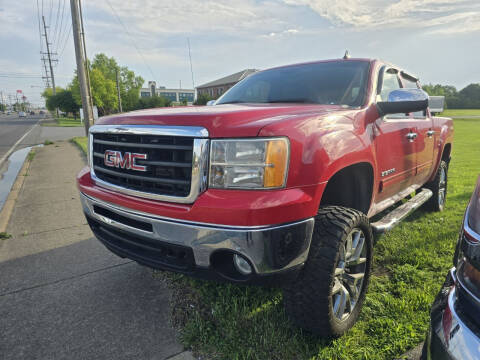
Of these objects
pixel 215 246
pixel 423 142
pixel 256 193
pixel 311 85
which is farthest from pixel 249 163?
pixel 423 142

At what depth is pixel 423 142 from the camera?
3.56 meters

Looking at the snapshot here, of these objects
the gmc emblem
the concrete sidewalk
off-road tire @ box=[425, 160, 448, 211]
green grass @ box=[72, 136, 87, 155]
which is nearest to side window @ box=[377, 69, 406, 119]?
off-road tire @ box=[425, 160, 448, 211]

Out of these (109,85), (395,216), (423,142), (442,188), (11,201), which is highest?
(109,85)

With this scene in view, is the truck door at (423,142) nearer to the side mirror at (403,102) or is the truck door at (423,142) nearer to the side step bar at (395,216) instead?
the side step bar at (395,216)

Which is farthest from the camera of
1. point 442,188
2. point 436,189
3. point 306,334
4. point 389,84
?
point 442,188

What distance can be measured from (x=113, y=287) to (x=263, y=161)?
2.01 m

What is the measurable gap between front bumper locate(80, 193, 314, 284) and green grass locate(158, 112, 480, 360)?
1.83ft

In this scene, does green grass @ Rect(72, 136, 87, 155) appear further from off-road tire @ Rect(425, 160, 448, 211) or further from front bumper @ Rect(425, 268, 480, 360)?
front bumper @ Rect(425, 268, 480, 360)

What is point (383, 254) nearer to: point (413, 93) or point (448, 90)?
point (413, 93)

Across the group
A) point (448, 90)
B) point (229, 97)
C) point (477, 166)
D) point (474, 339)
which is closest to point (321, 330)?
point (474, 339)

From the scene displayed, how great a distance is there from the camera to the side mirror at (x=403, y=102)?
2.59 m

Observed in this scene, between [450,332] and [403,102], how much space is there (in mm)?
1936

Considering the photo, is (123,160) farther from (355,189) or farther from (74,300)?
(355,189)

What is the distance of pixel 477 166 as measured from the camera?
8680 millimetres
